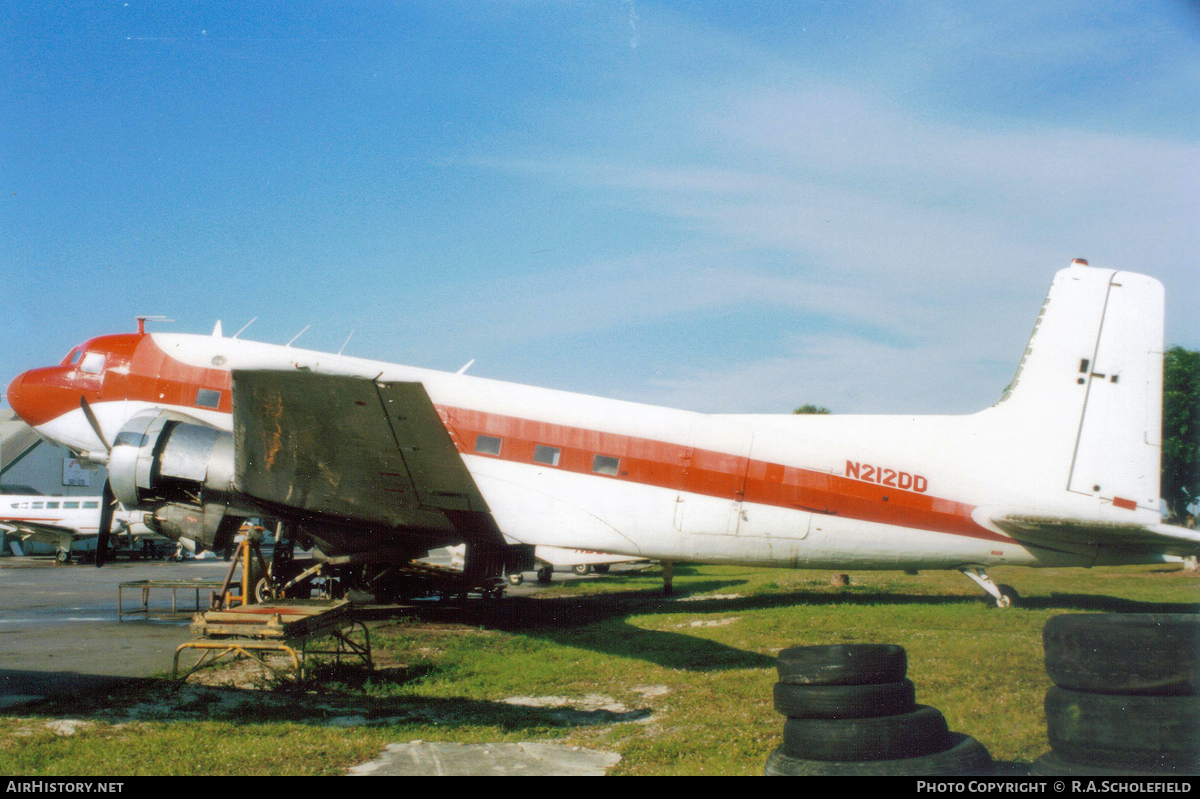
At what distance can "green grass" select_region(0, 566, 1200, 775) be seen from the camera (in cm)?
512

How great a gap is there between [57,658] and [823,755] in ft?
29.5

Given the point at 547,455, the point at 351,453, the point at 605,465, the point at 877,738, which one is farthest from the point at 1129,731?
the point at 351,453

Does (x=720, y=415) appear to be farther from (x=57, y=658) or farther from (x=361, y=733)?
(x=57, y=658)

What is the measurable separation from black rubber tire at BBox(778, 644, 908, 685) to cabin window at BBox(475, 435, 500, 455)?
6.52m

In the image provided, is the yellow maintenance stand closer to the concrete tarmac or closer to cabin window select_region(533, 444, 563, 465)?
the concrete tarmac

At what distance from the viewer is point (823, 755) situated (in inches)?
166

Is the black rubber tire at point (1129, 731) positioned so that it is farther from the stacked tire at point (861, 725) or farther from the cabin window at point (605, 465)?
the cabin window at point (605, 465)

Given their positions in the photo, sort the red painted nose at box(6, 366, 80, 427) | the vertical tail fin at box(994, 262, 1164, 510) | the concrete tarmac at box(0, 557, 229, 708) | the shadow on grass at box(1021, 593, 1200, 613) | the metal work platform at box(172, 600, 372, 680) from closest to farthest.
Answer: the metal work platform at box(172, 600, 372, 680), the concrete tarmac at box(0, 557, 229, 708), the vertical tail fin at box(994, 262, 1164, 510), the shadow on grass at box(1021, 593, 1200, 613), the red painted nose at box(6, 366, 80, 427)

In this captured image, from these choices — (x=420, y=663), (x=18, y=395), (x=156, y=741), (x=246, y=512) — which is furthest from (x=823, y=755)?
(x=18, y=395)

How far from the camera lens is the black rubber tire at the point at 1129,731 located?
3.54 metres

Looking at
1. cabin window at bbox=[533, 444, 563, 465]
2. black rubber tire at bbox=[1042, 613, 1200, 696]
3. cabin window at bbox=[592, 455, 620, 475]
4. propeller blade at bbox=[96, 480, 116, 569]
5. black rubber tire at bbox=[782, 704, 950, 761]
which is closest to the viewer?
black rubber tire at bbox=[1042, 613, 1200, 696]

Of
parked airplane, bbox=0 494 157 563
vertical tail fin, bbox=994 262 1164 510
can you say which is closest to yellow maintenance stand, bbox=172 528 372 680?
vertical tail fin, bbox=994 262 1164 510

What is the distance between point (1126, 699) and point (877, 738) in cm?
126

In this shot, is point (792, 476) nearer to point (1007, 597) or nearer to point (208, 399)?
point (1007, 597)
